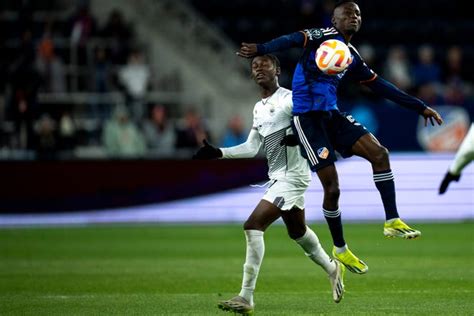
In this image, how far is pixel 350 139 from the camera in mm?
10617

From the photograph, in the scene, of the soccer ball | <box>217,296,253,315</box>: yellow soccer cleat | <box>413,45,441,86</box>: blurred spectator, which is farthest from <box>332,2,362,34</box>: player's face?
<box>413,45,441,86</box>: blurred spectator

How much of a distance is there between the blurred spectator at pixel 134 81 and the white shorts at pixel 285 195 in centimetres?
1439

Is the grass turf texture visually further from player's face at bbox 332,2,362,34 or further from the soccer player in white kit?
player's face at bbox 332,2,362,34

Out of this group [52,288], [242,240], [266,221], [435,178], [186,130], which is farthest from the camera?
[186,130]

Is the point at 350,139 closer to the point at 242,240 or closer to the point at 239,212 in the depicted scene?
the point at 242,240

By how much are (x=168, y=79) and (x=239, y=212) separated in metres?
5.45

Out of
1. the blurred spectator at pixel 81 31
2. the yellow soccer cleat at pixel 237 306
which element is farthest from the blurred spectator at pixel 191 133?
the yellow soccer cleat at pixel 237 306

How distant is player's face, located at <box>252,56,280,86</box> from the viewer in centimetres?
1058

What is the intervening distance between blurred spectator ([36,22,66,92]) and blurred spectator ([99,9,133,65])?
127 cm

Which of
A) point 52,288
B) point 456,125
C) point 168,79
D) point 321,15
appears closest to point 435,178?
point 456,125

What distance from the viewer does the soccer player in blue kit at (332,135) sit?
1042 centimetres

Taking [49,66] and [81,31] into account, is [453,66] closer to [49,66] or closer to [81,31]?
[81,31]

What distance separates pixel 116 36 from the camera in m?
25.5

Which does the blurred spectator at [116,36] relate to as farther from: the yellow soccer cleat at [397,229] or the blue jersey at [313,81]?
the yellow soccer cleat at [397,229]
